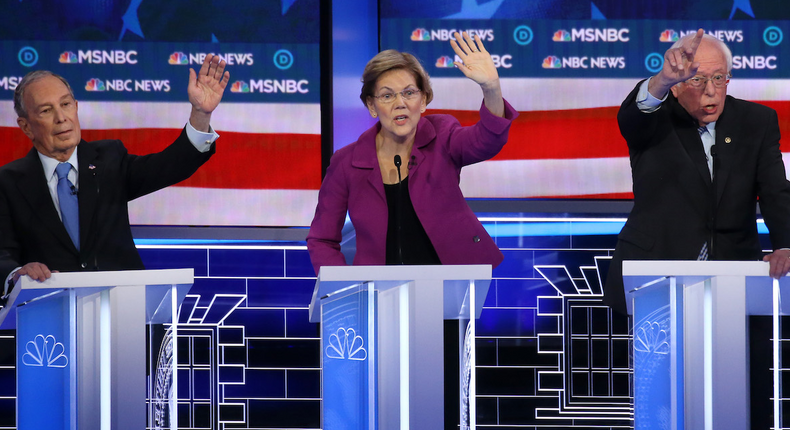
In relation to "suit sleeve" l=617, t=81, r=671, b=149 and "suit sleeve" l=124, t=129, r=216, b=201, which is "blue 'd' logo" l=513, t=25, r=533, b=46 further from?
"suit sleeve" l=124, t=129, r=216, b=201

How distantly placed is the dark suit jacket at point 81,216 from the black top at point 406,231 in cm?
71

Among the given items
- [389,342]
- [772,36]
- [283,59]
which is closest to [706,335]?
[389,342]

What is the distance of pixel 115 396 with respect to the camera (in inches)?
80.7

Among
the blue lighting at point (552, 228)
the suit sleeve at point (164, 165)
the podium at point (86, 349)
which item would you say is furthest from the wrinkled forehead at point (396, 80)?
the blue lighting at point (552, 228)

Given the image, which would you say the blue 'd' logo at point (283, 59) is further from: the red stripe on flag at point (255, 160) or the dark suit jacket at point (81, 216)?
the dark suit jacket at point (81, 216)

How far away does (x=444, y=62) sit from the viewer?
13.9ft

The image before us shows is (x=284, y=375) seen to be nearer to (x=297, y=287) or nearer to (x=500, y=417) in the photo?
(x=297, y=287)

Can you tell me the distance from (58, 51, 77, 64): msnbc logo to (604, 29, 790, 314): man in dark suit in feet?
9.21

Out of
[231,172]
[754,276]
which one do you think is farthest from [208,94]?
[754,276]

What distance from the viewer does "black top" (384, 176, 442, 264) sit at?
8.98 feet

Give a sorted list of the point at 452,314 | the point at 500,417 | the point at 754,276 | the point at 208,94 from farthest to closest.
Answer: the point at 500,417 < the point at 208,94 < the point at 452,314 < the point at 754,276

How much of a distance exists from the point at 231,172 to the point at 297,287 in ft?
2.16

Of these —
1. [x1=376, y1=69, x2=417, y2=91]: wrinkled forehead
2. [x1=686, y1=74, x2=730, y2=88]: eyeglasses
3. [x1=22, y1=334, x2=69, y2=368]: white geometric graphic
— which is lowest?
[x1=22, y1=334, x2=69, y2=368]: white geometric graphic

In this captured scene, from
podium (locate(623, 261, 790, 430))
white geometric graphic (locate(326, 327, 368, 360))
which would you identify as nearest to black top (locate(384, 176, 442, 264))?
white geometric graphic (locate(326, 327, 368, 360))
